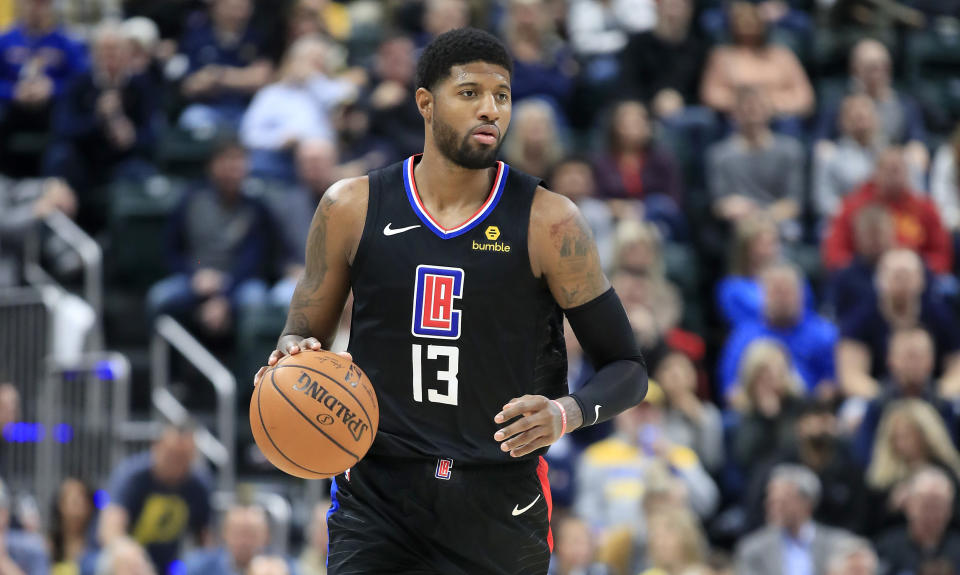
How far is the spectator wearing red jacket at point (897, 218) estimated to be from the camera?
1112cm

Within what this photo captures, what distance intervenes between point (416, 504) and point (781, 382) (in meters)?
5.81

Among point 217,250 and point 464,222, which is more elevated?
point 464,222

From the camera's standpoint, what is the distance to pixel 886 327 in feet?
33.9

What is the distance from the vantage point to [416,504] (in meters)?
4.51

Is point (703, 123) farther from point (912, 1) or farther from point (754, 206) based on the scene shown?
point (912, 1)

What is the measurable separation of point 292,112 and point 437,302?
7701 millimetres

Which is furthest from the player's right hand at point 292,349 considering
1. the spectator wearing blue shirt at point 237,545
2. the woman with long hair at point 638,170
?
the woman with long hair at point 638,170

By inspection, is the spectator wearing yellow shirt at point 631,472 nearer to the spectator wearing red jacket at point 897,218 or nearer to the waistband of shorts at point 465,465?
the spectator wearing red jacket at point 897,218

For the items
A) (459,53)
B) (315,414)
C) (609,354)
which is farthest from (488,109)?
(315,414)

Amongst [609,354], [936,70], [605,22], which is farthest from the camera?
[936,70]

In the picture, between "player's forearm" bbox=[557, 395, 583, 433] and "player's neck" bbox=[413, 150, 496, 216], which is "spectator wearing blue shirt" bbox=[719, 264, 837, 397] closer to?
"player's neck" bbox=[413, 150, 496, 216]

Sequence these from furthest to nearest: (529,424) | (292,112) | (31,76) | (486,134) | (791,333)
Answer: (31,76), (292,112), (791,333), (486,134), (529,424)

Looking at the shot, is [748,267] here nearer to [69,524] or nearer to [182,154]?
[182,154]

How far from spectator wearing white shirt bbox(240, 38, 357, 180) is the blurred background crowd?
25 millimetres
